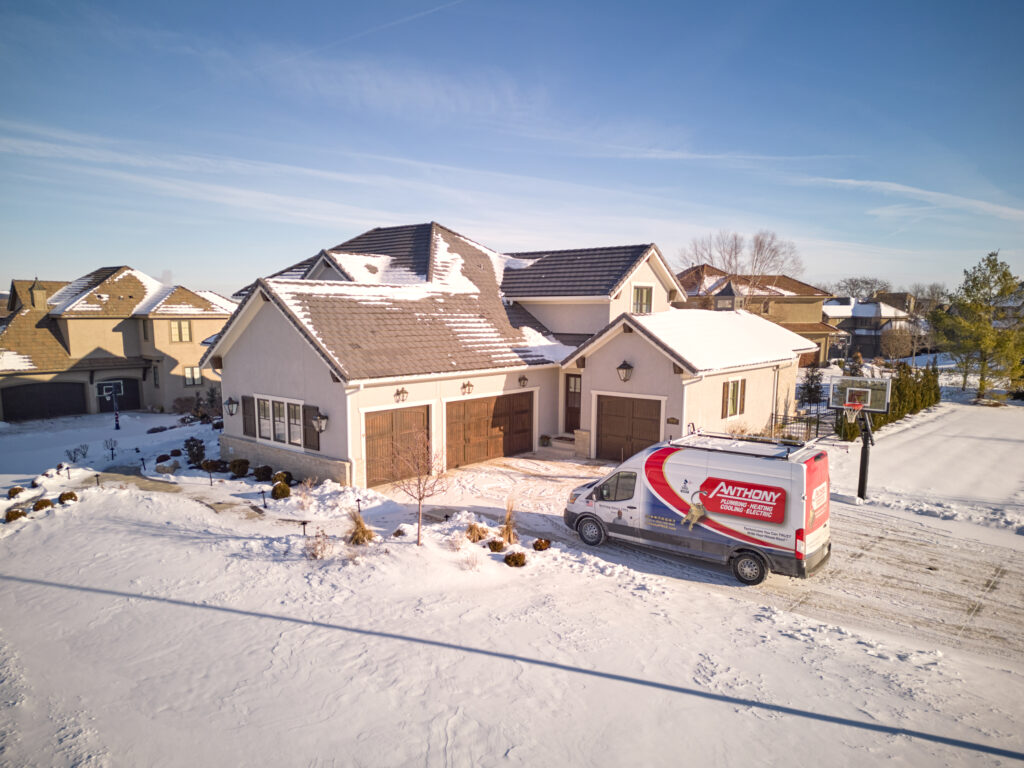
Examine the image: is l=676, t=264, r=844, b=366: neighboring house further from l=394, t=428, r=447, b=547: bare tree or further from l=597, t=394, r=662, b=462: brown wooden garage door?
l=394, t=428, r=447, b=547: bare tree

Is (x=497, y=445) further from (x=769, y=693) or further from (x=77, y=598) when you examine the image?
(x=769, y=693)

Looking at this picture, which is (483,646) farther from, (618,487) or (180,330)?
(180,330)

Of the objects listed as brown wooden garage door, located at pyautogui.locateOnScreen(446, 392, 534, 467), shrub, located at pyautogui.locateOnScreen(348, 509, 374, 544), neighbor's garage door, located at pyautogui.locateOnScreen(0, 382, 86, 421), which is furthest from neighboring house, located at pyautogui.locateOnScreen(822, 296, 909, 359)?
neighbor's garage door, located at pyautogui.locateOnScreen(0, 382, 86, 421)

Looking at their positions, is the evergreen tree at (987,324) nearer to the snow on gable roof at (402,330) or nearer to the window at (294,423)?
the snow on gable roof at (402,330)

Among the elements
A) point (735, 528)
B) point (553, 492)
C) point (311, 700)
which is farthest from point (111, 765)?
point (553, 492)

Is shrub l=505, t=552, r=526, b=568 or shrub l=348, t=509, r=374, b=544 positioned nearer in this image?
shrub l=505, t=552, r=526, b=568

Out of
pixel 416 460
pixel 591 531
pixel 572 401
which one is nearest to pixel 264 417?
pixel 416 460
